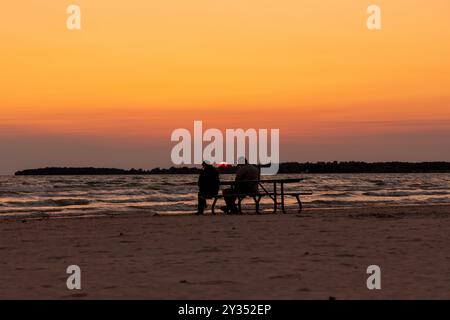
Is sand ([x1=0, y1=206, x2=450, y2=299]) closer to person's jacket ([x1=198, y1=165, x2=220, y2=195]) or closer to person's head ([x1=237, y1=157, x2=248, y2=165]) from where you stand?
person's jacket ([x1=198, y1=165, x2=220, y2=195])

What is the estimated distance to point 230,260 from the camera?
10.1 meters

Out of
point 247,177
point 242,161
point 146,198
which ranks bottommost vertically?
point 146,198

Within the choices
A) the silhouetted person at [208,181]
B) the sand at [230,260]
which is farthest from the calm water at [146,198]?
the sand at [230,260]

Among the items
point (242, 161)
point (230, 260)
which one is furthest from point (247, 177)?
point (230, 260)

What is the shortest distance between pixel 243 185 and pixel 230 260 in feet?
35.1

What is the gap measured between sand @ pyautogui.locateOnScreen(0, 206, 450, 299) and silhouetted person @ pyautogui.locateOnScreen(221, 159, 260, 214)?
168 inches

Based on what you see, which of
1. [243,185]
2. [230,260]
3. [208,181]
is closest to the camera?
[230,260]

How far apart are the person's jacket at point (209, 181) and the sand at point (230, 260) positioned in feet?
15.4

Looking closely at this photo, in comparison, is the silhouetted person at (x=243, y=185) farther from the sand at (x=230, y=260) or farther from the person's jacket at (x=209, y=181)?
the sand at (x=230, y=260)

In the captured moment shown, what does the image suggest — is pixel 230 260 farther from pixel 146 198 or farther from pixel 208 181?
pixel 146 198

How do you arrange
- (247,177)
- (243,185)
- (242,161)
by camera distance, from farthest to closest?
(242,161), (247,177), (243,185)
